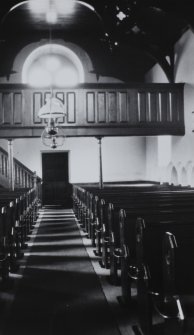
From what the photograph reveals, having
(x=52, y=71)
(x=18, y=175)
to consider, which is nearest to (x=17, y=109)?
(x=18, y=175)

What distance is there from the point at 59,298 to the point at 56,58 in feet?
44.6

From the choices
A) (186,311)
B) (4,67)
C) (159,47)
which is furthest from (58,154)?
(186,311)

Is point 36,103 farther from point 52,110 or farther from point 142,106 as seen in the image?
point 142,106

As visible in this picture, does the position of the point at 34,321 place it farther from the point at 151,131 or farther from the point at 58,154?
the point at 58,154

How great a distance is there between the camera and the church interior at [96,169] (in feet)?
11.9

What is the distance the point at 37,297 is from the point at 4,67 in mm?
12756

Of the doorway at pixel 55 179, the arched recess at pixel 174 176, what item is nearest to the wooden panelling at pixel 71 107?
the arched recess at pixel 174 176

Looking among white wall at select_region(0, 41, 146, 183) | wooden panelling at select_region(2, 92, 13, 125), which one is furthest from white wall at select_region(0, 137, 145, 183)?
wooden panelling at select_region(2, 92, 13, 125)

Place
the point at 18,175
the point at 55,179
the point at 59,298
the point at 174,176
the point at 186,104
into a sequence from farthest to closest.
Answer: the point at 55,179 < the point at 18,175 < the point at 174,176 < the point at 186,104 < the point at 59,298

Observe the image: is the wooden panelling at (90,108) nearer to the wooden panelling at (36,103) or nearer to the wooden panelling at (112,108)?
the wooden panelling at (112,108)

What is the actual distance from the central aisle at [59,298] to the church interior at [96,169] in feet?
0.06

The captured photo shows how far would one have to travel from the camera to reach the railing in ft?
45.9

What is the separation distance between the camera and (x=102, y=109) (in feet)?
42.2

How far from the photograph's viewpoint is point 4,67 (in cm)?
1589
